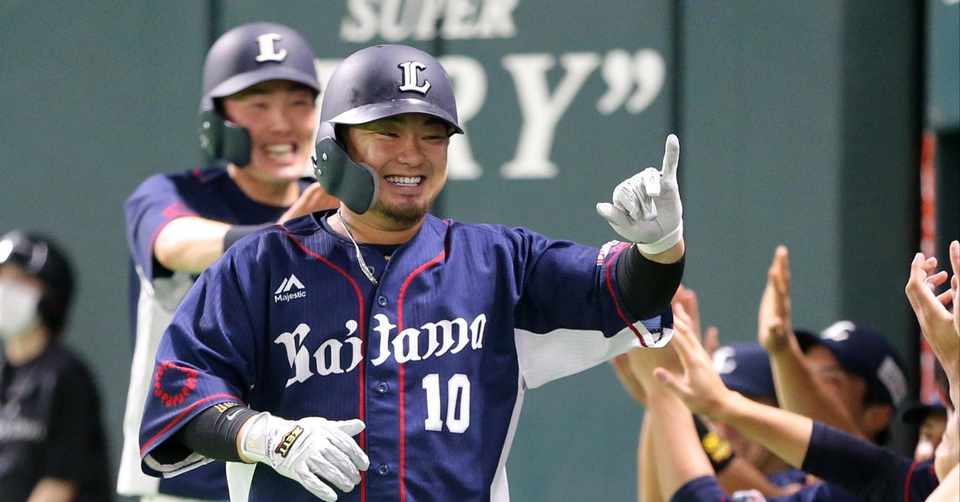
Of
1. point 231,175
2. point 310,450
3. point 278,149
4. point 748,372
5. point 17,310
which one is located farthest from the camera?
point 17,310

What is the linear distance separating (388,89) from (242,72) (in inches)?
50.7

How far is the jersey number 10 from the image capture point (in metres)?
3.14

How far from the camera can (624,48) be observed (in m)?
6.22

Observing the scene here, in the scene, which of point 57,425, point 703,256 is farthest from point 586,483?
point 57,425

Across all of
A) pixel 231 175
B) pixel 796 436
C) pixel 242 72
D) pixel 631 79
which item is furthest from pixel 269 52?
pixel 631 79

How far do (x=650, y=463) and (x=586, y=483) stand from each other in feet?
4.93

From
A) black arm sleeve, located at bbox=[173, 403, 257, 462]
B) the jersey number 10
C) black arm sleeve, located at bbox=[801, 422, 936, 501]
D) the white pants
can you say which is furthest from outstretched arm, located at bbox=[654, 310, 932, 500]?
the white pants

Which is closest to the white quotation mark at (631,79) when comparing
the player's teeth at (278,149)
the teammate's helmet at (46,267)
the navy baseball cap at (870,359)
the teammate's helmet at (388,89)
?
the navy baseball cap at (870,359)

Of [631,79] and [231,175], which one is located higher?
[631,79]

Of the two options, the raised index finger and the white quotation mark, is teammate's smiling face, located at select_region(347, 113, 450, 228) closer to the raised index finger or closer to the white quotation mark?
the raised index finger

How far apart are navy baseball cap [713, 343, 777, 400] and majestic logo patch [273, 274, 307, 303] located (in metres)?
2.12

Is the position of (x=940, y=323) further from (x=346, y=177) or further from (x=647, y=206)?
(x=346, y=177)

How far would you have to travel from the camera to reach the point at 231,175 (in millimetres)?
4520

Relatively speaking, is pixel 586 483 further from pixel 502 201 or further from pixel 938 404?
pixel 938 404
